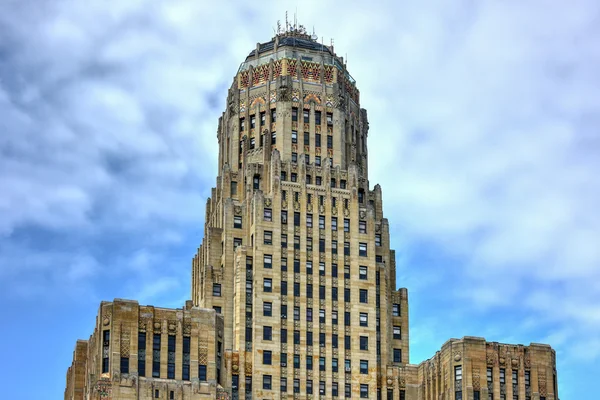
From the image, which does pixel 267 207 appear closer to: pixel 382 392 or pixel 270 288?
pixel 270 288

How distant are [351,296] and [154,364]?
29.0 metres

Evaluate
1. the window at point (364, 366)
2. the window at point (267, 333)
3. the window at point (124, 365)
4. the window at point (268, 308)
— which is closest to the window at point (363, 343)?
the window at point (364, 366)

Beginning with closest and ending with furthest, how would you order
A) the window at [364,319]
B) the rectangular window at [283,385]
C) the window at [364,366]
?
the rectangular window at [283,385], the window at [364,366], the window at [364,319]

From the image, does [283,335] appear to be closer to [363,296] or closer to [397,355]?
[363,296]

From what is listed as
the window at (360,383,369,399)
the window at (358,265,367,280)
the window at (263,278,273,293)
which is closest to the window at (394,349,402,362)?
the window at (360,383,369,399)

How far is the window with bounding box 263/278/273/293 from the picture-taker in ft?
631

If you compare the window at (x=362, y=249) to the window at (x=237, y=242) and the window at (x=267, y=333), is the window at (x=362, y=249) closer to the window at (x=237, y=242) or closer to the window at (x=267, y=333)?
the window at (x=237, y=242)

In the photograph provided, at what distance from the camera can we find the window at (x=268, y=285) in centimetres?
19225

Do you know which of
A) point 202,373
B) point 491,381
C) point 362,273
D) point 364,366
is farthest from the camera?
point 362,273

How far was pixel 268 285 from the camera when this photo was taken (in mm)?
192625

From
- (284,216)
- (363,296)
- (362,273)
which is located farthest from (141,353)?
(362,273)

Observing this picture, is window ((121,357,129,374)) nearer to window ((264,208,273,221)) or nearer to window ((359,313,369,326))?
window ((264,208,273,221))

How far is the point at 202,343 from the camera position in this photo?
18162 centimetres

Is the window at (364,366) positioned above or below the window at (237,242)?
below
